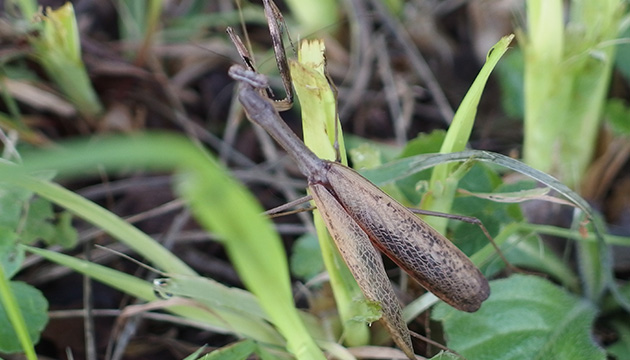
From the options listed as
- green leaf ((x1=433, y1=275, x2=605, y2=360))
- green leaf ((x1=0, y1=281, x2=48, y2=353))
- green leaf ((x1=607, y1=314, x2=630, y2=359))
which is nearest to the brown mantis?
green leaf ((x1=433, y1=275, x2=605, y2=360))

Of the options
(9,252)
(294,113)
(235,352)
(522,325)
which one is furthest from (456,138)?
(294,113)

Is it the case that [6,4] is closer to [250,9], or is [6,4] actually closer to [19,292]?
[250,9]

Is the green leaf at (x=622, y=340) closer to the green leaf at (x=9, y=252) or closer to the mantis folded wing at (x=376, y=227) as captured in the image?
the mantis folded wing at (x=376, y=227)

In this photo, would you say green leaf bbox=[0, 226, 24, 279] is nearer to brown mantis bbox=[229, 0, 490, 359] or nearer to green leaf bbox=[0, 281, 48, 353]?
green leaf bbox=[0, 281, 48, 353]

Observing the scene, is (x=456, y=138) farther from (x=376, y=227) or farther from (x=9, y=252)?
(x=9, y=252)

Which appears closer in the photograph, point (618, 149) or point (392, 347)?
point (392, 347)

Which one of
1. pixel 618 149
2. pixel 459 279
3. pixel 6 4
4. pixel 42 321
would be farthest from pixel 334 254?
pixel 6 4

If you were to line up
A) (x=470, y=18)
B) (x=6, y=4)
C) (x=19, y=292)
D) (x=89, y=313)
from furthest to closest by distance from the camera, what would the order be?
1. (x=470, y=18)
2. (x=6, y=4)
3. (x=89, y=313)
4. (x=19, y=292)
